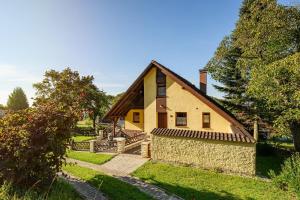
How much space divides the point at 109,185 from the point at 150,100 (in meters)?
12.7

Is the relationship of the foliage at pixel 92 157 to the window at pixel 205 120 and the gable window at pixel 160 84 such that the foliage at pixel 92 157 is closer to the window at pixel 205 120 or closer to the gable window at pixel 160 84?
the gable window at pixel 160 84

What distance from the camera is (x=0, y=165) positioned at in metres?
8.20

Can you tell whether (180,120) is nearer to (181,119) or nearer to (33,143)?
(181,119)

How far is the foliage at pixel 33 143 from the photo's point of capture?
8246mm

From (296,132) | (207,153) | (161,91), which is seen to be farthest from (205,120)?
(296,132)

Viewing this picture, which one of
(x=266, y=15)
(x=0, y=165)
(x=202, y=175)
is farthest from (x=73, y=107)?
(x=266, y=15)

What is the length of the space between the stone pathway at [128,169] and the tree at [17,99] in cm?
5286

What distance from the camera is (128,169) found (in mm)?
14891

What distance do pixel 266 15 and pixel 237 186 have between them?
12.6 metres

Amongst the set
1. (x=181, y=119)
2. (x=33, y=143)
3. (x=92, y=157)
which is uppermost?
(x=181, y=119)

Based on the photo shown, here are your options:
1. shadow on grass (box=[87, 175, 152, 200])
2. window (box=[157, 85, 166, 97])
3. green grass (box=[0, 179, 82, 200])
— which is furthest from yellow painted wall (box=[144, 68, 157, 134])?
green grass (box=[0, 179, 82, 200])

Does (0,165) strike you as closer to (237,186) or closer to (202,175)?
(202,175)

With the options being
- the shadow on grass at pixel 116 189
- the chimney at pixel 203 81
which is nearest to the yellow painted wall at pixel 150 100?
the chimney at pixel 203 81

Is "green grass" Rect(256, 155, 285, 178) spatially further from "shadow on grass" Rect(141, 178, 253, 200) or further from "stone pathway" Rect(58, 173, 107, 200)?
"stone pathway" Rect(58, 173, 107, 200)
